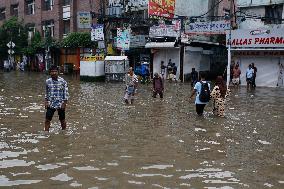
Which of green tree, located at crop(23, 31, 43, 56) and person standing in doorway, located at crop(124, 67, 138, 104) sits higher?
green tree, located at crop(23, 31, 43, 56)

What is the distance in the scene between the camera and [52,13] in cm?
4628

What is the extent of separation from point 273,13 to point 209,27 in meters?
4.16

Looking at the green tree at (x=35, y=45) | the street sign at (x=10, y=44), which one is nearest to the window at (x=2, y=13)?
the street sign at (x=10, y=44)

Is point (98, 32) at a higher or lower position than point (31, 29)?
lower

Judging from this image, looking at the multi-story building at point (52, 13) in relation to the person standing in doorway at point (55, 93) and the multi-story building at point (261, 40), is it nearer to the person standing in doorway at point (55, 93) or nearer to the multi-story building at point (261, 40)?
the multi-story building at point (261, 40)

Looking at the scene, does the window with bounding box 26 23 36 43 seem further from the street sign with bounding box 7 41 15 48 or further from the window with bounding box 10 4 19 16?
the window with bounding box 10 4 19 16

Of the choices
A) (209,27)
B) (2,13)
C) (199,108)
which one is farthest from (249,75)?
(2,13)

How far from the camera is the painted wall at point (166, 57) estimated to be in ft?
104

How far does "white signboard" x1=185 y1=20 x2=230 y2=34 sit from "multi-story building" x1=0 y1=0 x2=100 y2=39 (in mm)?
15057

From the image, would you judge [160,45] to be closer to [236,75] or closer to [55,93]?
[236,75]

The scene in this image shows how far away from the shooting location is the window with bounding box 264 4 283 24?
25.9 metres

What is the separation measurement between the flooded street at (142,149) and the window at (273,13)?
12.7m

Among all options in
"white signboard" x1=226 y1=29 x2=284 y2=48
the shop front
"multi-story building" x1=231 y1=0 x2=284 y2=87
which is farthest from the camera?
"multi-story building" x1=231 y1=0 x2=284 y2=87

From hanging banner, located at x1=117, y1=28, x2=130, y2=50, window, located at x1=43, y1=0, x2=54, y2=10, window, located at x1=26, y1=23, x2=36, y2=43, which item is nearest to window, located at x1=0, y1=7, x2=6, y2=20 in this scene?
window, located at x1=26, y1=23, x2=36, y2=43
